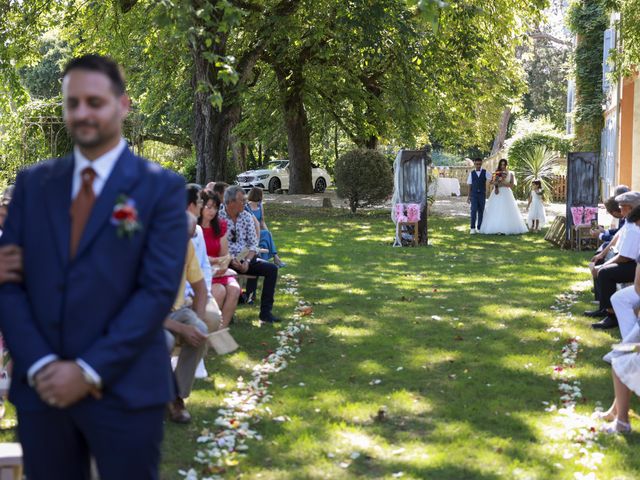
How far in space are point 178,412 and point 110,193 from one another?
391 centimetres

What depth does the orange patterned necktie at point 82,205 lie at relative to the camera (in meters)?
3.18

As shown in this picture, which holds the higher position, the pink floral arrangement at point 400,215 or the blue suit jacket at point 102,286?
the blue suit jacket at point 102,286

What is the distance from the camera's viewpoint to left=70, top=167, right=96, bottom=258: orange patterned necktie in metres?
3.18

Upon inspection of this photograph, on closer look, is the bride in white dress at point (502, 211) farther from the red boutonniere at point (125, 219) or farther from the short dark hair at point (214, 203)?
the red boutonniere at point (125, 219)

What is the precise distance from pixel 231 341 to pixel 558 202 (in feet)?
108

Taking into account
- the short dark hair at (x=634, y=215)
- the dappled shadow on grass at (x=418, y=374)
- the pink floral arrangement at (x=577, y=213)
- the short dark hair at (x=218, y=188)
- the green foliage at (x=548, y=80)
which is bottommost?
the dappled shadow on grass at (x=418, y=374)

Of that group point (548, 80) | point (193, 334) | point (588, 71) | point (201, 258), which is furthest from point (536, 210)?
point (548, 80)

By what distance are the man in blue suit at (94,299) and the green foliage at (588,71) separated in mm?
34668

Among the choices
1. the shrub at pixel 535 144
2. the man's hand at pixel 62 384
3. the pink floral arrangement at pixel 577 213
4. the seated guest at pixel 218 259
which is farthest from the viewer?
the shrub at pixel 535 144

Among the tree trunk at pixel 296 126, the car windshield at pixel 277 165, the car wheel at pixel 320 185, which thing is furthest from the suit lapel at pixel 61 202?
the car wheel at pixel 320 185

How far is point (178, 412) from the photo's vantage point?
22.3 ft

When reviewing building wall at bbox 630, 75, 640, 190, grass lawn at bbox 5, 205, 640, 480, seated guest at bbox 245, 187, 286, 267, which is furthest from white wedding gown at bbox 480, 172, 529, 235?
seated guest at bbox 245, 187, 286, 267

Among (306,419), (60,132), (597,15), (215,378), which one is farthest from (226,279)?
(597,15)

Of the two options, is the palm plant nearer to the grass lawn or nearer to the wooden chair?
the grass lawn
